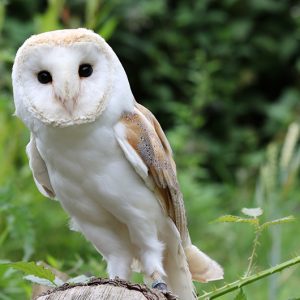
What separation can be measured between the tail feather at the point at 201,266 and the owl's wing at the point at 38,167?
40cm

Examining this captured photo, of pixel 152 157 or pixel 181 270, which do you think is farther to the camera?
pixel 181 270

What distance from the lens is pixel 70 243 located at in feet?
14.1

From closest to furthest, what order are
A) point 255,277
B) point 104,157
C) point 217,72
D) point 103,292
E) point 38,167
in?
1. point 103,292
2. point 255,277
3. point 104,157
4. point 38,167
5. point 217,72

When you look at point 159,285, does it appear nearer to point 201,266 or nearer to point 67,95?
point 201,266

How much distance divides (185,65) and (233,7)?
583mm

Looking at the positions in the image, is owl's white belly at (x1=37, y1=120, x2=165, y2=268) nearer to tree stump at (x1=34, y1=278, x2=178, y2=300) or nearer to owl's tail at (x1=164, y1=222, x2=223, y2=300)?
owl's tail at (x1=164, y1=222, x2=223, y2=300)

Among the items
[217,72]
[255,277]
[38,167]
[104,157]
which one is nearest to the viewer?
[255,277]

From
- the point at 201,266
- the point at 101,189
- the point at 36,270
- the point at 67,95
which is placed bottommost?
the point at 201,266

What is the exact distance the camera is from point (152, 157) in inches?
93.8

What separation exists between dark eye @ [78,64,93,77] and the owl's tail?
1.55ft

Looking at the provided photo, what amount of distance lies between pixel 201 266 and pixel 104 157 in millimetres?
466

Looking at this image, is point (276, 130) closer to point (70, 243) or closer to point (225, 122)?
point (225, 122)

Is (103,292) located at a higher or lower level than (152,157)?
lower

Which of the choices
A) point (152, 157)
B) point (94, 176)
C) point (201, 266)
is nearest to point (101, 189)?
point (94, 176)
